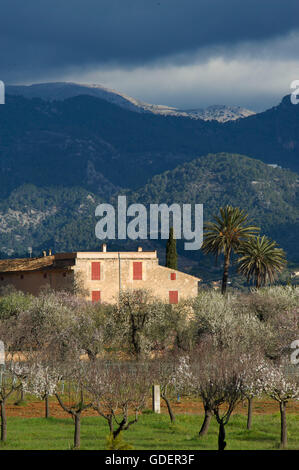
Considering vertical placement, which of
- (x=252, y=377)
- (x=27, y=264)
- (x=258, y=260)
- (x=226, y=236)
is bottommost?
(x=252, y=377)

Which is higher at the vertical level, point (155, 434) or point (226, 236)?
point (226, 236)

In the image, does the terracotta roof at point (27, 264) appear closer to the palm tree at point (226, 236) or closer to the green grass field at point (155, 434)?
the palm tree at point (226, 236)

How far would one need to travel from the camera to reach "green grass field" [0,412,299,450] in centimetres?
4772

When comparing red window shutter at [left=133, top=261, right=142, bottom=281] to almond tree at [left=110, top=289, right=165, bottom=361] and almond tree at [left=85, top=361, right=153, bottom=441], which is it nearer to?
almond tree at [left=110, top=289, right=165, bottom=361]

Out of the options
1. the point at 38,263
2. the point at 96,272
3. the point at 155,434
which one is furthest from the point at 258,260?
the point at 155,434

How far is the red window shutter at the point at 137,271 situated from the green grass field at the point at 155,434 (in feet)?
151

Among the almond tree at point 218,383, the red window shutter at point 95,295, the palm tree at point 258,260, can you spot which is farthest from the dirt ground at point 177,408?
the palm tree at point 258,260

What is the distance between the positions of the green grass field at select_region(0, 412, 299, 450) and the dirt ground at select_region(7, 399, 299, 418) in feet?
11.5

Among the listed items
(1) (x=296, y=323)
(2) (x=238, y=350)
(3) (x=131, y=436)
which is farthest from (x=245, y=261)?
(3) (x=131, y=436)

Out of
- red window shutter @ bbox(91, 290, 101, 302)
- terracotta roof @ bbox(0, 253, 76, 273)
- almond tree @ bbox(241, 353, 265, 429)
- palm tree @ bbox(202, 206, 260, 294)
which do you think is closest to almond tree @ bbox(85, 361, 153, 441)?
almond tree @ bbox(241, 353, 265, 429)

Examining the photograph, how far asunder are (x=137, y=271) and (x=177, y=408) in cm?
4146

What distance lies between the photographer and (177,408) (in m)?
67.9

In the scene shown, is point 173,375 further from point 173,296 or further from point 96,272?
Result: point 173,296
